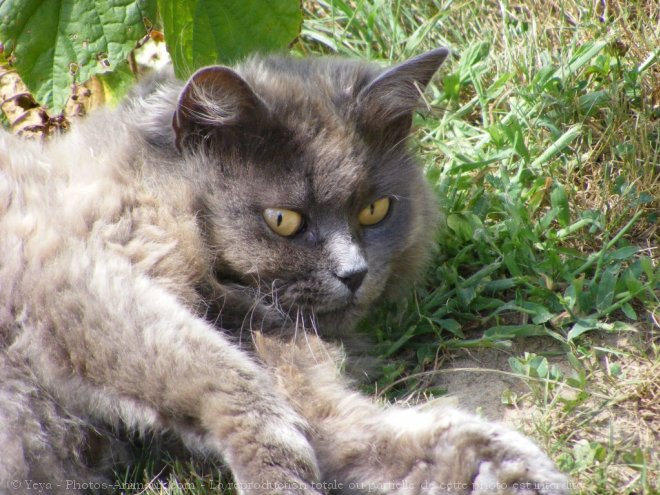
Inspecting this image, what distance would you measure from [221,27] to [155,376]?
3.73ft

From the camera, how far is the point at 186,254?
8.60 ft

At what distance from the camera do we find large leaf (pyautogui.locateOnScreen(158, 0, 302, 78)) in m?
2.50

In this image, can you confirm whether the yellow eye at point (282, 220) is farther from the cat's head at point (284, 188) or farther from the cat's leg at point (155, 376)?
the cat's leg at point (155, 376)

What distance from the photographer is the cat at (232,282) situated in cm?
226

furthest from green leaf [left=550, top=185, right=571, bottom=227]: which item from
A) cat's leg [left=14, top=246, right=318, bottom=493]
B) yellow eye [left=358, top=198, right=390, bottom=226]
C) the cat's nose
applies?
cat's leg [left=14, top=246, right=318, bottom=493]

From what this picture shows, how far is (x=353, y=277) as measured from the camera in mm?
2723

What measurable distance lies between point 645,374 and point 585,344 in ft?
0.85

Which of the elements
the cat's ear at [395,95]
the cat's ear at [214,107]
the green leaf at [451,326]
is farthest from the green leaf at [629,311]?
the cat's ear at [214,107]

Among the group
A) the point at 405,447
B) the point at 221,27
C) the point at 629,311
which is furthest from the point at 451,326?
the point at 221,27

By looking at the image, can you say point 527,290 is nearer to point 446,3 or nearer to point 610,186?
point 610,186

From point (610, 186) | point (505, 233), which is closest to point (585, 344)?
point (505, 233)

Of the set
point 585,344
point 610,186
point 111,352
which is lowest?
point 585,344

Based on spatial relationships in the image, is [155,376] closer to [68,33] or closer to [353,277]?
[353,277]

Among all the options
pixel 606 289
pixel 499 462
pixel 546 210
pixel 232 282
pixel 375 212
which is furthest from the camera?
pixel 546 210
